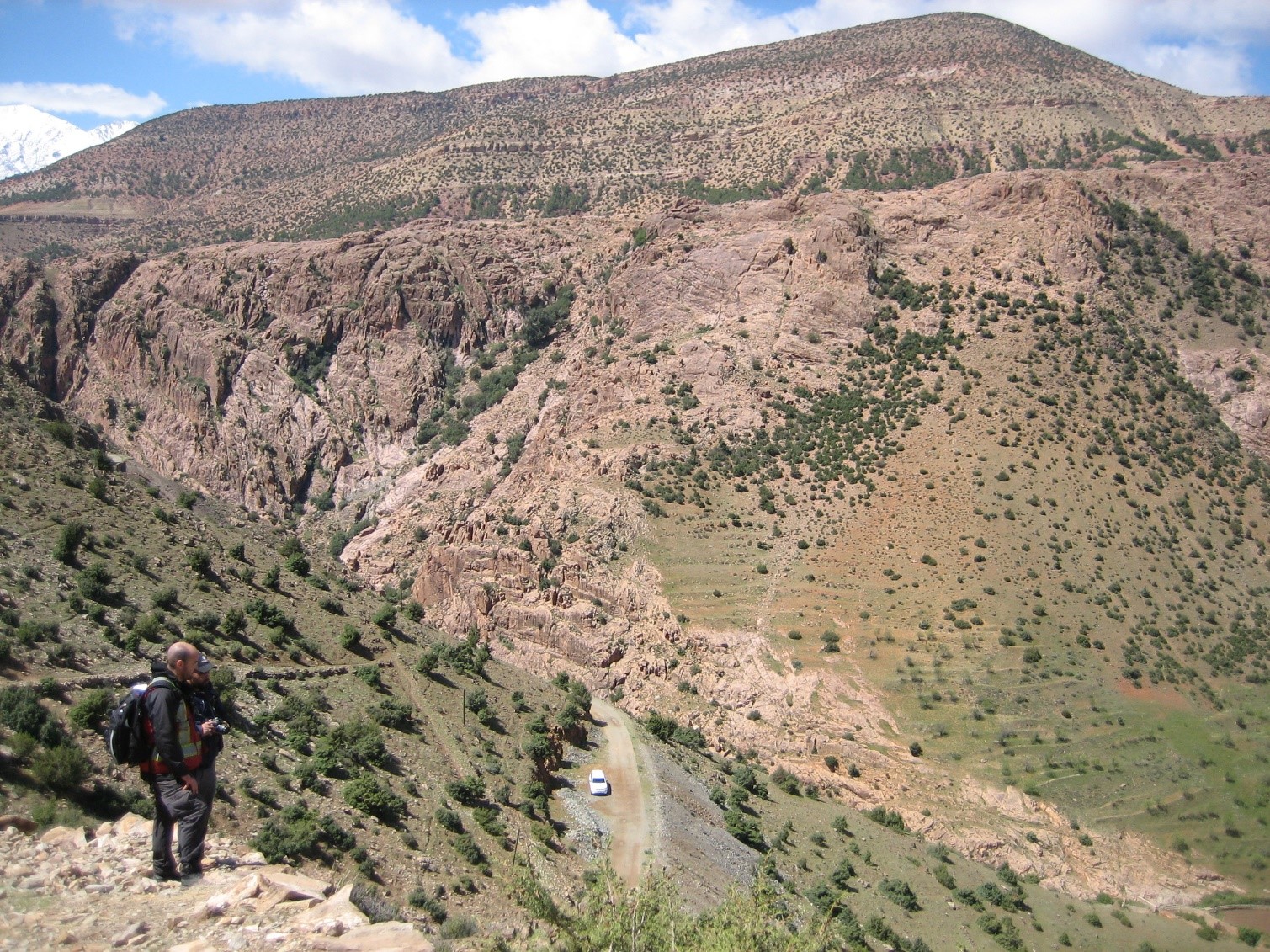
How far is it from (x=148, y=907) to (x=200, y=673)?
307cm

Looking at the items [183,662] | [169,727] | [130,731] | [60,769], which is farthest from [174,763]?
[60,769]

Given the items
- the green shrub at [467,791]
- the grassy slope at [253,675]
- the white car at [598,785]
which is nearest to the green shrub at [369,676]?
the grassy slope at [253,675]

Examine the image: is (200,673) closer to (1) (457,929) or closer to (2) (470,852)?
(1) (457,929)

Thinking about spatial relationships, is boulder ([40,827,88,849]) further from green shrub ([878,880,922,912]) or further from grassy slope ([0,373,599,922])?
green shrub ([878,880,922,912])

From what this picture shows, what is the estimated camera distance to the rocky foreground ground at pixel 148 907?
10328 millimetres

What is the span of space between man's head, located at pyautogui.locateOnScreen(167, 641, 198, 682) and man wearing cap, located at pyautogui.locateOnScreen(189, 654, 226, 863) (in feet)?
0.25

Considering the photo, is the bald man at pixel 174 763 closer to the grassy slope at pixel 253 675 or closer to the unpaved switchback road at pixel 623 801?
the grassy slope at pixel 253 675

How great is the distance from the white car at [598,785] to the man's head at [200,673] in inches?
865

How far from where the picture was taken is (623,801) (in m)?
30.7

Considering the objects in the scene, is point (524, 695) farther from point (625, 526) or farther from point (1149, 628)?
point (1149, 628)

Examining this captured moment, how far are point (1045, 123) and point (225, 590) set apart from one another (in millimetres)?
110686

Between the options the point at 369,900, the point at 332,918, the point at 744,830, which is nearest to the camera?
the point at 332,918

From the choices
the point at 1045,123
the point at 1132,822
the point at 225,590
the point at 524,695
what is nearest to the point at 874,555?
the point at 1132,822

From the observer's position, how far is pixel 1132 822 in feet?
116
